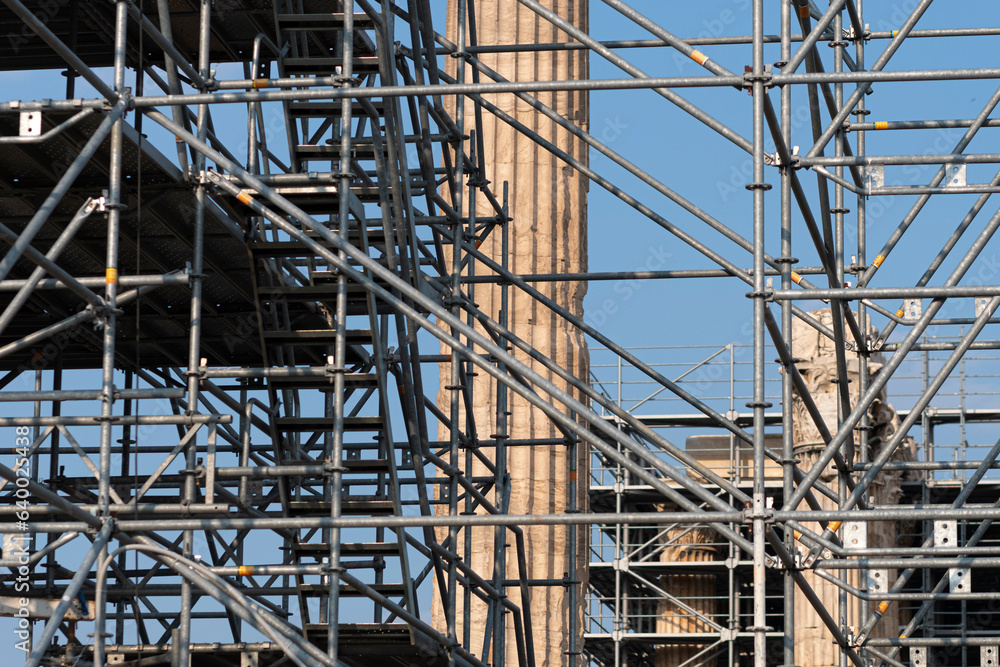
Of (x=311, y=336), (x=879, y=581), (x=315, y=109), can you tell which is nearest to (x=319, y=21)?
(x=315, y=109)

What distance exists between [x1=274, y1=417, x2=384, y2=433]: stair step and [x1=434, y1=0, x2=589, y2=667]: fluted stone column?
7.35 metres

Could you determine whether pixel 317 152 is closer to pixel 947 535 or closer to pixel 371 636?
pixel 371 636

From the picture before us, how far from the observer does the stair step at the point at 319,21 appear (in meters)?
12.1

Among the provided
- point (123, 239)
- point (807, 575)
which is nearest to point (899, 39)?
point (123, 239)

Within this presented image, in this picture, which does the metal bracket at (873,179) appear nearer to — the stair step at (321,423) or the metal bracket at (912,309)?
the metal bracket at (912,309)

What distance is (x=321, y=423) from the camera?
11.6 metres

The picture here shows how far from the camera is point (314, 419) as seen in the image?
11.6m

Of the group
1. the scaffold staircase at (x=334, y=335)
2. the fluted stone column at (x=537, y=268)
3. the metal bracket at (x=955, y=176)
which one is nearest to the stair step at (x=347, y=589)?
the scaffold staircase at (x=334, y=335)

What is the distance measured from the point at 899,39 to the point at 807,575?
12.0m

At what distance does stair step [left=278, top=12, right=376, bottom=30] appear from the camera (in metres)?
12.1

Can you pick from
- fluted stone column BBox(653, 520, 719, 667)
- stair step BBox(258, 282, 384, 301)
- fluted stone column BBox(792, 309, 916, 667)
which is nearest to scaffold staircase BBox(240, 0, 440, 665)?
stair step BBox(258, 282, 384, 301)

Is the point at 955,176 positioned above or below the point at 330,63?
below

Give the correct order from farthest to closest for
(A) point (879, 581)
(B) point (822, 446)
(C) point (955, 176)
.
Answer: (B) point (822, 446), (A) point (879, 581), (C) point (955, 176)

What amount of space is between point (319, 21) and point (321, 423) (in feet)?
10.2
